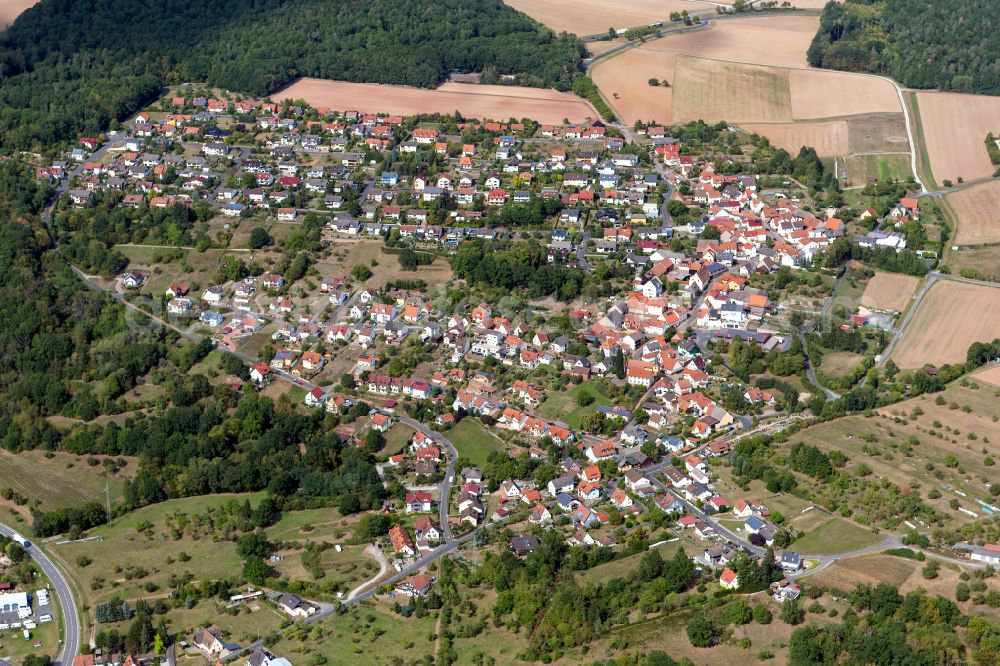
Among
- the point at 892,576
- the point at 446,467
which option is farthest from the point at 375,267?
the point at 892,576

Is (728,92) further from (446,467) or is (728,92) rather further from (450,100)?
(446,467)

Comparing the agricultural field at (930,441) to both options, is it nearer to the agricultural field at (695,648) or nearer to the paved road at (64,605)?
the agricultural field at (695,648)

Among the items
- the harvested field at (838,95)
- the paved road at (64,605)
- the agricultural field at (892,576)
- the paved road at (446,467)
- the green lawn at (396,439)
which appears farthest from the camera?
the harvested field at (838,95)

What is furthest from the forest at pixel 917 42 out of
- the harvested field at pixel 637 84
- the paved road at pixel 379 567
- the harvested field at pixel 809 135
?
the paved road at pixel 379 567

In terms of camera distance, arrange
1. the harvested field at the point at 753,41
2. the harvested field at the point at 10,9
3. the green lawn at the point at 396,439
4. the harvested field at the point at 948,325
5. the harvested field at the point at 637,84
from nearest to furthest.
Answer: the green lawn at the point at 396,439, the harvested field at the point at 948,325, the harvested field at the point at 637,84, the harvested field at the point at 753,41, the harvested field at the point at 10,9

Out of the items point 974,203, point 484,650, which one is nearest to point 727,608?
point 484,650

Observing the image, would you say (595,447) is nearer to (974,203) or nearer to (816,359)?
(816,359)

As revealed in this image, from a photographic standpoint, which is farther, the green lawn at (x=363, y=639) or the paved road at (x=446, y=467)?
the paved road at (x=446, y=467)

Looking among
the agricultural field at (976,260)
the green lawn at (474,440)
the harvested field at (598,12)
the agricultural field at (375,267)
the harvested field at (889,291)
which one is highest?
the harvested field at (598,12)
